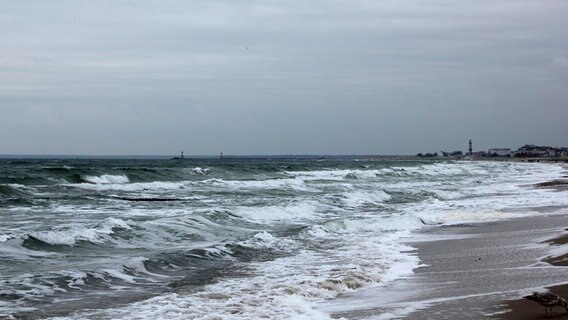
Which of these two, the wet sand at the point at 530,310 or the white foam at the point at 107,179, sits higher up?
the white foam at the point at 107,179

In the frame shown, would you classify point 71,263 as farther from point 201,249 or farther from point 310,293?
point 310,293

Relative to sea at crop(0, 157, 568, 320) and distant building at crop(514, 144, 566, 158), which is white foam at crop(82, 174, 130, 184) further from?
distant building at crop(514, 144, 566, 158)

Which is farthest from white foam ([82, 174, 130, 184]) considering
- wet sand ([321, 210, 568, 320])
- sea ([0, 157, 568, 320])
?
wet sand ([321, 210, 568, 320])

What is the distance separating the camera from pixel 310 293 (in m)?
8.79

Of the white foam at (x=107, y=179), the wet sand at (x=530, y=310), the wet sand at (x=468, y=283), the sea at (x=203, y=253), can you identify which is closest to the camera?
the wet sand at (x=530, y=310)

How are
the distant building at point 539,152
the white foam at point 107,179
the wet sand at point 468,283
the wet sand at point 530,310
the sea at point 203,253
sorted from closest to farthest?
the wet sand at point 530,310, the wet sand at point 468,283, the sea at point 203,253, the white foam at point 107,179, the distant building at point 539,152

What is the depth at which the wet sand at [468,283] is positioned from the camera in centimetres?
757

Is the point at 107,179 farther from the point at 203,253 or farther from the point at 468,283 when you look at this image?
the point at 468,283

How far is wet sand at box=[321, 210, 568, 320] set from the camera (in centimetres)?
757

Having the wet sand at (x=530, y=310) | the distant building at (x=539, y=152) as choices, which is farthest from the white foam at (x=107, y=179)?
the distant building at (x=539, y=152)

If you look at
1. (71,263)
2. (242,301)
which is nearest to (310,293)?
(242,301)

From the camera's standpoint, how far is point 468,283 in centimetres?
930

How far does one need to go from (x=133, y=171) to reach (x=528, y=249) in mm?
34682

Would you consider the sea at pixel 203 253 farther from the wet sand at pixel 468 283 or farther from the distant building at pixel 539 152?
the distant building at pixel 539 152
